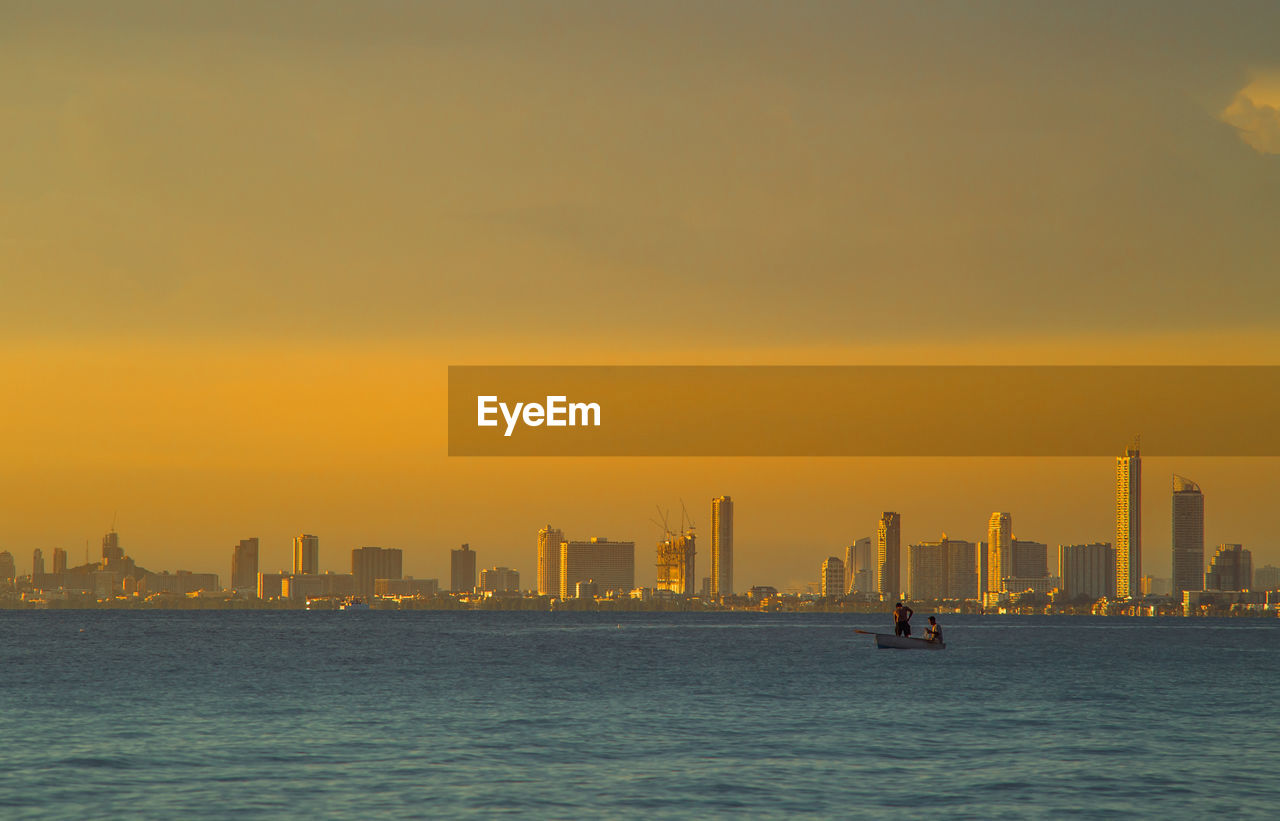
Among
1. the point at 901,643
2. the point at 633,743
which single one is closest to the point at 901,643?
the point at 901,643

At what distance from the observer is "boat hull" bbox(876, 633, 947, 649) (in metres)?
114

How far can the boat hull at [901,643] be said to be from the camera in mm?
113812

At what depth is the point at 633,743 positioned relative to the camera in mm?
48562

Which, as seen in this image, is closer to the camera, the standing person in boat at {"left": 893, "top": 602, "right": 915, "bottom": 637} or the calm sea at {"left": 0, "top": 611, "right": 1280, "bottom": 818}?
the calm sea at {"left": 0, "top": 611, "right": 1280, "bottom": 818}

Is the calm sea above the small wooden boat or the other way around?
above

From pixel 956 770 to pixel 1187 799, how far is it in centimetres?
707

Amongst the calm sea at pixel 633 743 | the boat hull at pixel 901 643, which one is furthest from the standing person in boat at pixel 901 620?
the calm sea at pixel 633 743

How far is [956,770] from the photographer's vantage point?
4212cm

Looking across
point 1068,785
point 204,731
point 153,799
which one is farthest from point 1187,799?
point 204,731

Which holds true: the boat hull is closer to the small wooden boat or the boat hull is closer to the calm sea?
the small wooden boat

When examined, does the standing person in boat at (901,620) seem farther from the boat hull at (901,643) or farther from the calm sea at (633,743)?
the calm sea at (633,743)

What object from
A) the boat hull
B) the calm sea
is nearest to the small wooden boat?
the boat hull

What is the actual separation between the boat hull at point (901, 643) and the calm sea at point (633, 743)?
1843 centimetres

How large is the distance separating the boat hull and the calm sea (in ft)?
60.5
